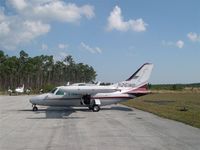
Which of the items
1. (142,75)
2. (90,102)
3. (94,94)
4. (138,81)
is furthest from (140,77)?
(90,102)

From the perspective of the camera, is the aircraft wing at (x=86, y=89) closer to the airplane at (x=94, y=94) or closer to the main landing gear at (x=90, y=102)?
the airplane at (x=94, y=94)

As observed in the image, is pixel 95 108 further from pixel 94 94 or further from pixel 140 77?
pixel 140 77

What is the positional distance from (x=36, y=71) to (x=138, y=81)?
10280 cm

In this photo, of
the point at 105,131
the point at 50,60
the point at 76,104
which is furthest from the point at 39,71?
the point at 105,131

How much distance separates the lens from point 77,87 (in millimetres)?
27344

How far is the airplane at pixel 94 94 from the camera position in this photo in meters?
27.9

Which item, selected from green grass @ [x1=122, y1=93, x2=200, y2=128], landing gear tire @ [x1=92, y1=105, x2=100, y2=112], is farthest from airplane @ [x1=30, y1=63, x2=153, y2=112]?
green grass @ [x1=122, y1=93, x2=200, y2=128]

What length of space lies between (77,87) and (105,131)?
40.8 ft

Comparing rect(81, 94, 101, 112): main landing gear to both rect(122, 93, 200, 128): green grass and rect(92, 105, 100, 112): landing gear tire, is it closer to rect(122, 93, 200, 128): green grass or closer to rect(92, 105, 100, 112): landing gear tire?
rect(92, 105, 100, 112): landing gear tire

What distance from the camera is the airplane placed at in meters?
27.9

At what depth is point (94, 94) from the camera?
29547mm

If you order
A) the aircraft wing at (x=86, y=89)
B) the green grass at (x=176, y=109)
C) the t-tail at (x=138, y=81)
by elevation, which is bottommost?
the green grass at (x=176, y=109)

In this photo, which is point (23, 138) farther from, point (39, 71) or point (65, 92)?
point (39, 71)

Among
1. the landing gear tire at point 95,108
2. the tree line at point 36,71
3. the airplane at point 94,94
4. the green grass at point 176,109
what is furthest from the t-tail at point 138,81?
the tree line at point 36,71
